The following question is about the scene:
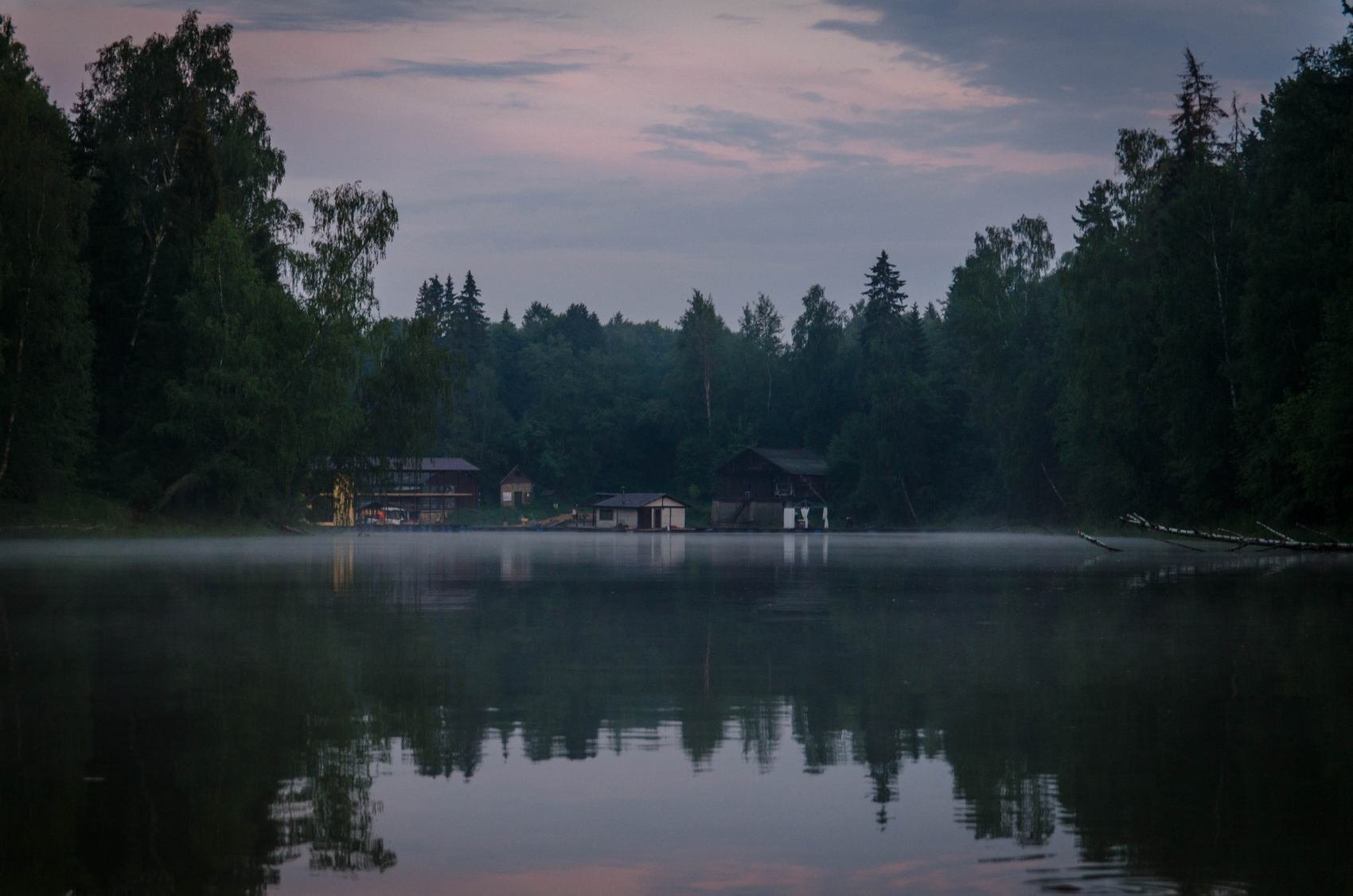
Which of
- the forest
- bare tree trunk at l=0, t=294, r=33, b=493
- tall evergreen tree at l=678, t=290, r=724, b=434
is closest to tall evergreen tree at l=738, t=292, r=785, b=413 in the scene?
tall evergreen tree at l=678, t=290, r=724, b=434

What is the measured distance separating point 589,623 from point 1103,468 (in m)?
62.5

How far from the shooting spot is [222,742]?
11.3 m

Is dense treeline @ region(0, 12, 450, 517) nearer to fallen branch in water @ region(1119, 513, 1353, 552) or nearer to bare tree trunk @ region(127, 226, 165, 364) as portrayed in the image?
bare tree trunk @ region(127, 226, 165, 364)

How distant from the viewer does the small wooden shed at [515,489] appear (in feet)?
557

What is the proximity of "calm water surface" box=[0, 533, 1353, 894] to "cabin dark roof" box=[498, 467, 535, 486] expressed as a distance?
14470cm

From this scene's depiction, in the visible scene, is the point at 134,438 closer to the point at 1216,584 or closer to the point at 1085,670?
the point at 1216,584

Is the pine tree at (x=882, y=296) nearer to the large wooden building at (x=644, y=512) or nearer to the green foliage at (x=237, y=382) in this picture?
the large wooden building at (x=644, y=512)

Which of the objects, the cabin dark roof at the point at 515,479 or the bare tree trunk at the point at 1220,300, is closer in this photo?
the bare tree trunk at the point at 1220,300

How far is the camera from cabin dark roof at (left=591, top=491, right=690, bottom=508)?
494 ft

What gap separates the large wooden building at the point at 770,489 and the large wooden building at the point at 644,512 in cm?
530

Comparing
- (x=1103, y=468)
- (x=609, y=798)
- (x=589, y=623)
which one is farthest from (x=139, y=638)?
(x=1103, y=468)

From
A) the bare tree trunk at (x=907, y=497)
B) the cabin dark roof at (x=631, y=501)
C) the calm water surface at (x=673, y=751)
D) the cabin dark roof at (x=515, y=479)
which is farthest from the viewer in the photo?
the cabin dark roof at (x=515, y=479)

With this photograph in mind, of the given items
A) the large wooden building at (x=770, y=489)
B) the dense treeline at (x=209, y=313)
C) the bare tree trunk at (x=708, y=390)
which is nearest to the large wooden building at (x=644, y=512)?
the large wooden building at (x=770, y=489)

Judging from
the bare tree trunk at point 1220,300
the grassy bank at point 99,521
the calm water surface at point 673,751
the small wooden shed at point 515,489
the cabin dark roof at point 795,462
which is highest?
the bare tree trunk at point 1220,300
